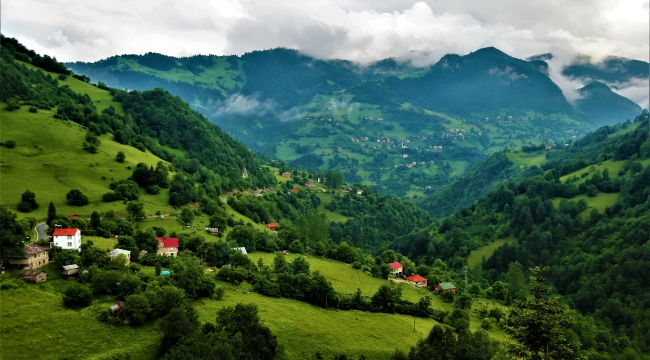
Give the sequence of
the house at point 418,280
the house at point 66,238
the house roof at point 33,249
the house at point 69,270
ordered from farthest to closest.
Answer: the house at point 418,280
the house at point 66,238
the house at point 69,270
the house roof at point 33,249

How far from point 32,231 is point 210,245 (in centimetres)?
2256

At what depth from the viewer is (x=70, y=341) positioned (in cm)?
3644

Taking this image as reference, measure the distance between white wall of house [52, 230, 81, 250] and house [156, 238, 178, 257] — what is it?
1124cm

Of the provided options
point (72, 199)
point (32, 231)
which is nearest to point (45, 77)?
point (72, 199)

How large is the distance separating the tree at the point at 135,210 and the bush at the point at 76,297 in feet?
99.5

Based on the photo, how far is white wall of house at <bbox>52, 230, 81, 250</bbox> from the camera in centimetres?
4856

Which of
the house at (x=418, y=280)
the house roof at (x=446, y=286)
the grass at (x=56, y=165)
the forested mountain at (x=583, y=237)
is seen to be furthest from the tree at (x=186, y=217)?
the forested mountain at (x=583, y=237)

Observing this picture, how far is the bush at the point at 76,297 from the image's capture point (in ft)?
132

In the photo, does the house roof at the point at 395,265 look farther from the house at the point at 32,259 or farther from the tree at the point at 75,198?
the house at the point at 32,259

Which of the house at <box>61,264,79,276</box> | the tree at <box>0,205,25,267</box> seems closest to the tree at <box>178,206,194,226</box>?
the house at <box>61,264,79,276</box>

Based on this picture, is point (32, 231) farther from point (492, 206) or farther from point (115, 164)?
point (492, 206)

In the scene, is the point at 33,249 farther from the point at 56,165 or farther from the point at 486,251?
the point at 486,251

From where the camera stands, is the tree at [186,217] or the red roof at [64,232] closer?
the red roof at [64,232]

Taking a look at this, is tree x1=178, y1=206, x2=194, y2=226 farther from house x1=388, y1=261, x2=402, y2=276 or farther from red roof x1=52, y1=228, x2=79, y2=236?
house x1=388, y1=261, x2=402, y2=276
